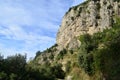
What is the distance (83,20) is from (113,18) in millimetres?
16348

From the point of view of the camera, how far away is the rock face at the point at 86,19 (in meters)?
107

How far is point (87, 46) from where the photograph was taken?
210 feet

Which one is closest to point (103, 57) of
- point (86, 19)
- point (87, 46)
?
point (87, 46)

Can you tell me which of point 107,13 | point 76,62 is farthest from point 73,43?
point 76,62

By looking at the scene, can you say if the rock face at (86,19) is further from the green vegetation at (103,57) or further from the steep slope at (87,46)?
the green vegetation at (103,57)

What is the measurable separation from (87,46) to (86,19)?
53.2m

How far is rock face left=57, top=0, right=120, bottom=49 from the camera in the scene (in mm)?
107175

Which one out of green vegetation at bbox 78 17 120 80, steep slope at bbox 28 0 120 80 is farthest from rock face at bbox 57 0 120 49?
green vegetation at bbox 78 17 120 80

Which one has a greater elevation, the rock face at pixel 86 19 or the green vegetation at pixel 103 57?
the rock face at pixel 86 19

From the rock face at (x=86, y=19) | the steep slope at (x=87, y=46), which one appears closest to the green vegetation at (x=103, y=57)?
A: the steep slope at (x=87, y=46)

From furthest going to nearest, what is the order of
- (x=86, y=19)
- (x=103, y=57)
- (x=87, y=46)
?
(x=86, y=19), (x=87, y=46), (x=103, y=57)

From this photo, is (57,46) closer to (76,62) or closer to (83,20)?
(83,20)

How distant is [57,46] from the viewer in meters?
131

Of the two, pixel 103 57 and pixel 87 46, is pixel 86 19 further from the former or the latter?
pixel 103 57
